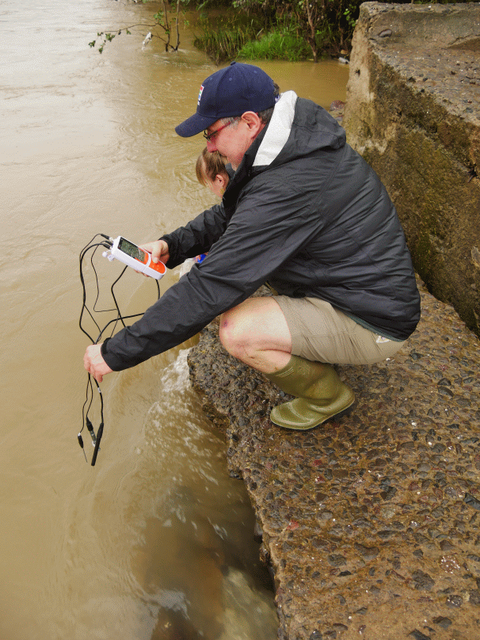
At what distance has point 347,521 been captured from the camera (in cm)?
176

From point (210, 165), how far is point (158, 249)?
458 millimetres

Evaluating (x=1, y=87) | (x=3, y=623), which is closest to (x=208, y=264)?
(x=3, y=623)

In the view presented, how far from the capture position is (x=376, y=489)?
1848mm

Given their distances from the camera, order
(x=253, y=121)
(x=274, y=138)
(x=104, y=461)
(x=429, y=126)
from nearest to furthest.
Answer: (x=274, y=138) < (x=253, y=121) < (x=104, y=461) < (x=429, y=126)

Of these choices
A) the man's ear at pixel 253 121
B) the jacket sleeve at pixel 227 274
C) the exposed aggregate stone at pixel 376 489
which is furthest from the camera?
the man's ear at pixel 253 121

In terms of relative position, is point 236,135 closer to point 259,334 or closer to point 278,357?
point 259,334

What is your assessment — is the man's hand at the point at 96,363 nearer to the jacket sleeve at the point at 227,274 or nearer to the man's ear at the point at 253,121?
the jacket sleeve at the point at 227,274

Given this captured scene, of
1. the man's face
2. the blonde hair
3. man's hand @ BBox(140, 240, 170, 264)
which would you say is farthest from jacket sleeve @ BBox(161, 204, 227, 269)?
the man's face

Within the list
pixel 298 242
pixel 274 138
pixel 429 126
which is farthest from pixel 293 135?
pixel 429 126

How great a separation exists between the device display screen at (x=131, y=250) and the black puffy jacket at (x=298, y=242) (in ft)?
1.49

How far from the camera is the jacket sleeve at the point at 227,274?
5.39ft

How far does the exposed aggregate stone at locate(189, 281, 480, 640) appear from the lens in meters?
1.51

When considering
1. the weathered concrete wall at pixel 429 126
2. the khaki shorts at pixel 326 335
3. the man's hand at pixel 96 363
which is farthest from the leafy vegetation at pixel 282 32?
the man's hand at pixel 96 363

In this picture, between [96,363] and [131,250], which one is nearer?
[96,363]
